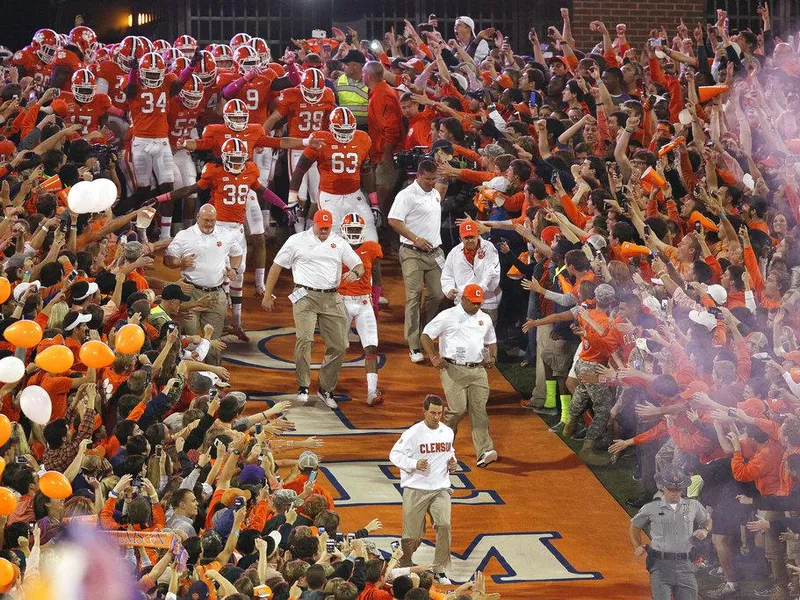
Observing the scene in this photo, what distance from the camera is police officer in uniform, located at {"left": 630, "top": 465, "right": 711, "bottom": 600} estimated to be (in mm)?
10383

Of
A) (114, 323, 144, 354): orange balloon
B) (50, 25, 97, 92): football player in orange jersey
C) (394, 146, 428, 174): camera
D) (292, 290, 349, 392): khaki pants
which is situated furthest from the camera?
(50, 25, 97, 92): football player in orange jersey

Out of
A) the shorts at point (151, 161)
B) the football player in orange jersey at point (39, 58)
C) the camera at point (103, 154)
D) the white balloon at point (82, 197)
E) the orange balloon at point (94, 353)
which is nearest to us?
the orange balloon at point (94, 353)

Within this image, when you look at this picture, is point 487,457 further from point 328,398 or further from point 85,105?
point 85,105

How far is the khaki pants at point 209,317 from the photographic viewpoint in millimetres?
14422

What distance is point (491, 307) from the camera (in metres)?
15.3

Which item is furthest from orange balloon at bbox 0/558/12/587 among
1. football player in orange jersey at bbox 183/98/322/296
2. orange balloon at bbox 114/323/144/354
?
football player in orange jersey at bbox 183/98/322/296

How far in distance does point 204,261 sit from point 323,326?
1307mm

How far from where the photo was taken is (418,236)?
1548 cm

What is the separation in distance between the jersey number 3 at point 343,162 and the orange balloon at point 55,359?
651 centimetres

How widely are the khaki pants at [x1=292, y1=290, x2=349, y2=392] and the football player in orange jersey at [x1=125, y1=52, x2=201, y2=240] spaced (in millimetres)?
3292

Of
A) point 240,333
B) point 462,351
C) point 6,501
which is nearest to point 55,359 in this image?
point 6,501

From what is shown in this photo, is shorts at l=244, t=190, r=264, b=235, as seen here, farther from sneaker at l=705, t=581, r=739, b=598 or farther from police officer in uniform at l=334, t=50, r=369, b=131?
sneaker at l=705, t=581, r=739, b=598

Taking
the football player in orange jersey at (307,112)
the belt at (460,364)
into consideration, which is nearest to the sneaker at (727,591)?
the belt at (460,364)

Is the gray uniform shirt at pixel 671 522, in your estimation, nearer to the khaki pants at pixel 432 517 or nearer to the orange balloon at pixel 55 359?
the khaki pants at pixel 432 517
